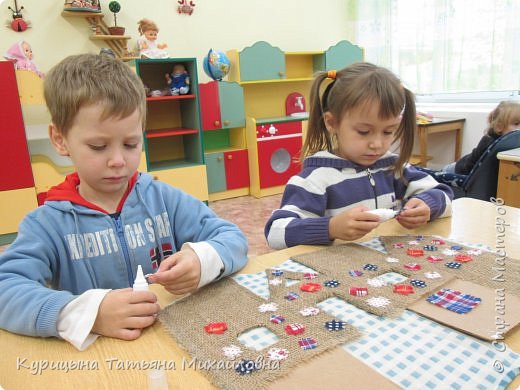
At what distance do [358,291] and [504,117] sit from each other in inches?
95.3

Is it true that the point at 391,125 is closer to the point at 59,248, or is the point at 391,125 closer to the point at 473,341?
the point at 473,341

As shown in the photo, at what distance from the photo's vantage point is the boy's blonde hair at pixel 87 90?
0.76m

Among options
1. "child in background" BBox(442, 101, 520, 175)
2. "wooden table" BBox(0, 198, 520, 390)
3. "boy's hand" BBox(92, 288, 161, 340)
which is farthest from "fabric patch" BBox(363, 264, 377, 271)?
"child in background" BBox(442, 101, 520, 175)

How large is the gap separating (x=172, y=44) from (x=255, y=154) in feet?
3.88

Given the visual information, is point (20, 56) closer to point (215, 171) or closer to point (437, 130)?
point (215, 171)

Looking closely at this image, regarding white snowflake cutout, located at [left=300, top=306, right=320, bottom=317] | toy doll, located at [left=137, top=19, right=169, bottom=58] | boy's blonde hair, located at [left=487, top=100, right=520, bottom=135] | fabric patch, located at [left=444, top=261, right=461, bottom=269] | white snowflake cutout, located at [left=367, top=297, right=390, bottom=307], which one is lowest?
fabric patch, located at [left=444, top=261, right=461, bottom=269]

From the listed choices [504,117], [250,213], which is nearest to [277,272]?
[504,117]

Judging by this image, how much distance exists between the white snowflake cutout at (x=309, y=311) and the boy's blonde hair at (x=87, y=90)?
0.47 m

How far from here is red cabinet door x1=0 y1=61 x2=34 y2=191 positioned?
2754mm

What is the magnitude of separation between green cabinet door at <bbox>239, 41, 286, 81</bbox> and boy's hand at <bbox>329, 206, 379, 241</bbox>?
3072 millimetres

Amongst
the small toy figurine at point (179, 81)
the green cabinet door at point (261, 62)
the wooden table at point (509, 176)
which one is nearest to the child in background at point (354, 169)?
the wooden table at point (509, 176)

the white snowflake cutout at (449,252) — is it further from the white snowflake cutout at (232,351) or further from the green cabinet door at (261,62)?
the green cabinet door at (261,62)

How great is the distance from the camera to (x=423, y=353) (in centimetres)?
51

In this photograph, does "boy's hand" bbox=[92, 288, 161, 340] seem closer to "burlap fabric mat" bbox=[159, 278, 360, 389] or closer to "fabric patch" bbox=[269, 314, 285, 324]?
"burlap fabric mat" bbox=[159, 278, 360, 389]
